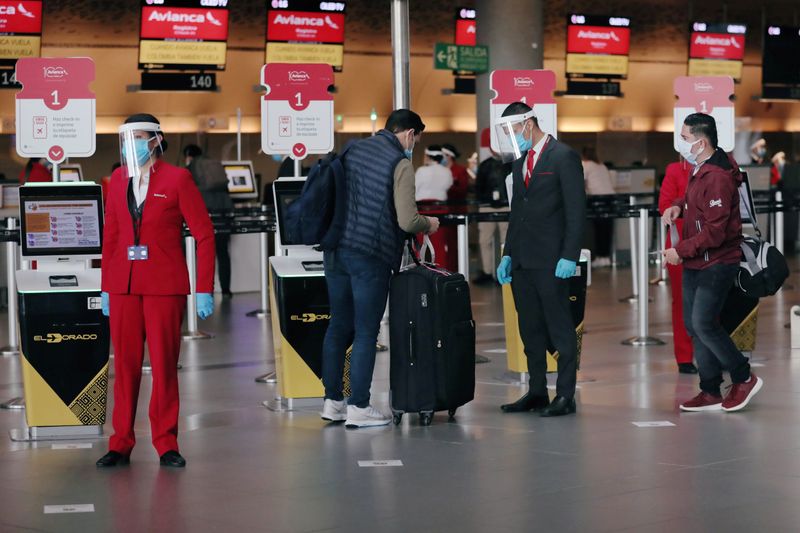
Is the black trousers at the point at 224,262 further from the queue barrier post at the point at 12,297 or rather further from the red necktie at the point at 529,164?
the red necktie at the point at 529,164

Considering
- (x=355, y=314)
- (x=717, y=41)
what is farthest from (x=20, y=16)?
(x=355, y=314)

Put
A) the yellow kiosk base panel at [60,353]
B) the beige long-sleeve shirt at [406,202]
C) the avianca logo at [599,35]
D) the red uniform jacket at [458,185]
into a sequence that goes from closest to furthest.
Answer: the yellow kiosk base panel at [60,353], the beige long-sleeve shirt at [406,202], the red uniform jacket at [458,185], the avianca logo at [599,35]

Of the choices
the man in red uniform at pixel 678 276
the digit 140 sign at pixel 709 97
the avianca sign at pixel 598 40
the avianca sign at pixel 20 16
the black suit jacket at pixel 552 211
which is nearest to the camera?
the black suit jacket at pixel 552 211

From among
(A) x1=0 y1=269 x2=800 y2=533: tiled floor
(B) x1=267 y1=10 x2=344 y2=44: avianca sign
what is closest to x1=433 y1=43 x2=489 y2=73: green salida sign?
(B) x1=267 y1=10 x2=344 y2=44: avianca sign

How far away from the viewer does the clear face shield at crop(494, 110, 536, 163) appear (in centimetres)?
696

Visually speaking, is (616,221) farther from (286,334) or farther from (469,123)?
(286,334)

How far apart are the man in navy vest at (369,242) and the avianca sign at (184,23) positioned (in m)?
11.1

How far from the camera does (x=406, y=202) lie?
256 inches

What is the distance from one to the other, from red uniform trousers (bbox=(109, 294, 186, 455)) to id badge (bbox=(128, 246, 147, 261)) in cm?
16

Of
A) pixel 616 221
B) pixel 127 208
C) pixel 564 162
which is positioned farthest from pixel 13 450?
pixel 616 221

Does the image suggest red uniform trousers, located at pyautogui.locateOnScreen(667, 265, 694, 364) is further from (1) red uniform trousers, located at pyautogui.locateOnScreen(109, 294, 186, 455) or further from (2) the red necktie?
(1) red uniform trousers, located at pyautogui.locateOnScreen(109, 294, 186, 455)

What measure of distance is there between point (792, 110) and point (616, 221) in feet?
26.8

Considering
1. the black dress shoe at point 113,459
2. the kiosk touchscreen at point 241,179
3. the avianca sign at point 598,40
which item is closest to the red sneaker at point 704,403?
the black dress shoe at point 113,459

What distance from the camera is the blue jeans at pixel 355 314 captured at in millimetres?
6578
